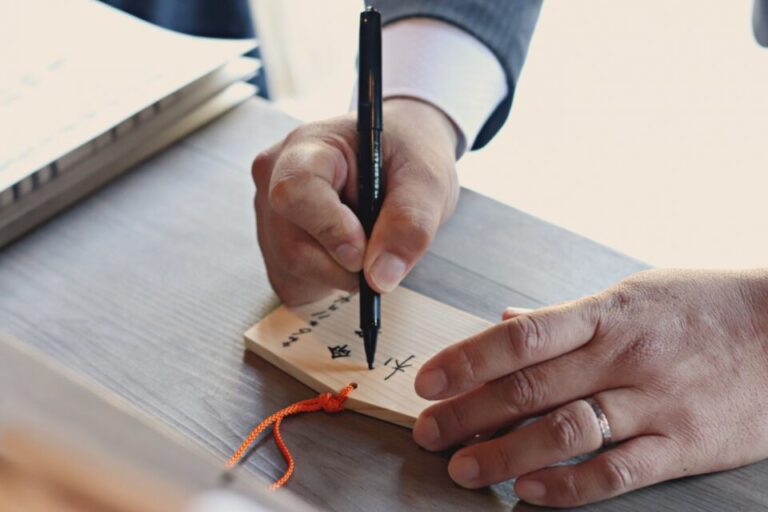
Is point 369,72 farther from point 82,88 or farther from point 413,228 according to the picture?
point 82,88

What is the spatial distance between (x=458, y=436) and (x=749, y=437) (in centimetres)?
23

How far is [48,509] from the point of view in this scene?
0.26 m

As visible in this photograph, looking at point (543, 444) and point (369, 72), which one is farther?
point (369, 72)

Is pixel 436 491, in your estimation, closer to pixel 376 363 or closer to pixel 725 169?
pixel 376 363

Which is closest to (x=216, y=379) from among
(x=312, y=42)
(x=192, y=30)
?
(x=192, y=30)

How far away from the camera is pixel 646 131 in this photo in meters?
1.78

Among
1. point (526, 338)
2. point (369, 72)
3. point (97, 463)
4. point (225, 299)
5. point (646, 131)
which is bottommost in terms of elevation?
point (646, 131)

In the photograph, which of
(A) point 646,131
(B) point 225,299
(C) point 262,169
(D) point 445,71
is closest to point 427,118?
(D) point 445,71

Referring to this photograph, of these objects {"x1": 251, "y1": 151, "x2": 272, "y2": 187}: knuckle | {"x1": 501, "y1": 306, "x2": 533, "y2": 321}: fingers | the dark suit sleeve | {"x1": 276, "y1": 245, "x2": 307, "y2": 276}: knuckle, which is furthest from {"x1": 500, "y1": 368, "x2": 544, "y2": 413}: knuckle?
the dark suit sleeve

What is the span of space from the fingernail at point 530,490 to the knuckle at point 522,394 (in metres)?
0.06

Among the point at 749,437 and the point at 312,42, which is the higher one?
the point at 749,437

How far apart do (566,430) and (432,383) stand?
112 millimetres

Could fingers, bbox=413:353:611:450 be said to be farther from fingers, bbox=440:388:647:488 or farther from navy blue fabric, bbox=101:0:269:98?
navy blue fabric, bbox=101:0:269:98

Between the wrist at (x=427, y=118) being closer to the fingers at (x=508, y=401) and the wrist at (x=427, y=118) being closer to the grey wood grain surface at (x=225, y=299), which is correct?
the grey wood grain surface at (x=225, y=299)
